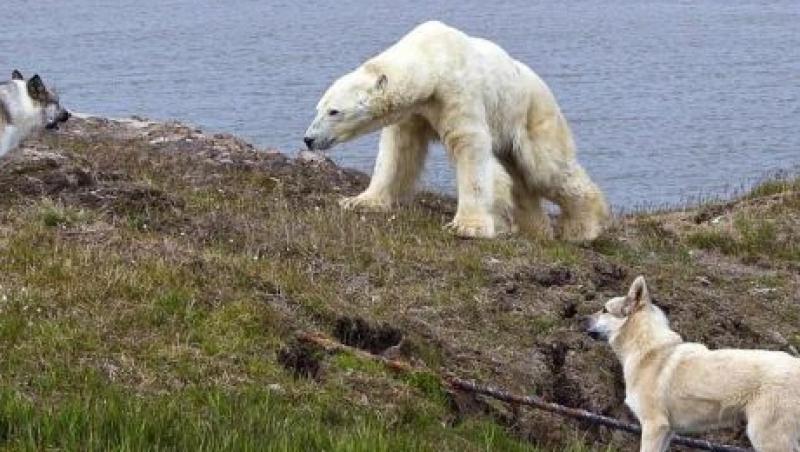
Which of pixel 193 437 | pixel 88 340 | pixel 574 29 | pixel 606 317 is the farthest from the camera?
pixel 574 29

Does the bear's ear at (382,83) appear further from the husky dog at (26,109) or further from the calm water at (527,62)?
the calm water at (527,62)

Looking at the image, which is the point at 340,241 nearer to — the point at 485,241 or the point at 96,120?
the point at 485,241

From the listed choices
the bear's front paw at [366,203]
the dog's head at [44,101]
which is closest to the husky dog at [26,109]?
the dog's head at [44,101]

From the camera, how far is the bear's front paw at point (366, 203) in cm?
1402

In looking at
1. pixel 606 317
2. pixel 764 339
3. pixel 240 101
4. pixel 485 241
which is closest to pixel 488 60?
pixel 485 241

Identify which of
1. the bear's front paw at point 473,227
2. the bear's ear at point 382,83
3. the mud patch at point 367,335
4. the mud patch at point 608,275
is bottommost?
the mud patch at point 608,275

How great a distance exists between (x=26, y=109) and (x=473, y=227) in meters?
4.68

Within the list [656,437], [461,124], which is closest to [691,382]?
[656,437]

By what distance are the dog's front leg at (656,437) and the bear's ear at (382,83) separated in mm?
5483

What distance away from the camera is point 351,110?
13492 mm

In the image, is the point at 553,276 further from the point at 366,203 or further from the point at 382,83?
the point at 366,203

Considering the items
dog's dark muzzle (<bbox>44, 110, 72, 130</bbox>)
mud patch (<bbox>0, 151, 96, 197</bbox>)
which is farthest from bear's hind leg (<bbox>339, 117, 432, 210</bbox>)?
dog's dark muzzle (<bbox>44, 110, 72, 130</bbox>)

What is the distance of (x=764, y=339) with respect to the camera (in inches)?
455

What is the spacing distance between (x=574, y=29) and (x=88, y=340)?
128ft
